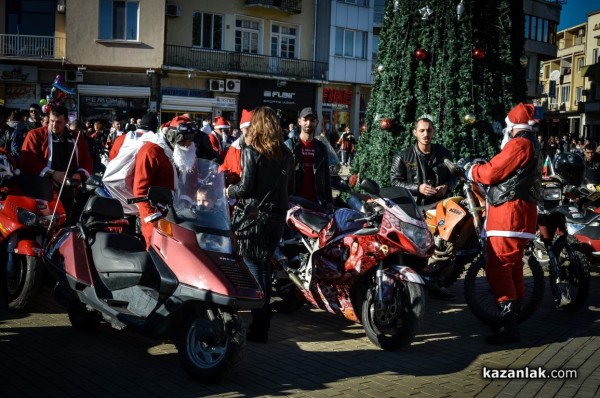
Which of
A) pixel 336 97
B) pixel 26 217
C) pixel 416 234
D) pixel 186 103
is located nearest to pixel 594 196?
pixel 416 234

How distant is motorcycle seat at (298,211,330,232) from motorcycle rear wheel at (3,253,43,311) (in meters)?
2.40

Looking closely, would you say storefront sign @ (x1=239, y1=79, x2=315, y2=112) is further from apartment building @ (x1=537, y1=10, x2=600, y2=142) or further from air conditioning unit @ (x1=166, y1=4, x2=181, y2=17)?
apartment building @ (x1=537, y1=10, x2=600, y2=142)

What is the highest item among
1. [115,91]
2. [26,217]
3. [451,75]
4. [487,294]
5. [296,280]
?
[115,91]

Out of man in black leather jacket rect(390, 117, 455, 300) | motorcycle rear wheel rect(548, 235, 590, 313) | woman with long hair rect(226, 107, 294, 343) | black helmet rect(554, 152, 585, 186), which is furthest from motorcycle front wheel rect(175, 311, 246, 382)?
black helmet rect(554, 152, 585, 186)

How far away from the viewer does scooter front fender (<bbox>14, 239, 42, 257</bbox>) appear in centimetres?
687

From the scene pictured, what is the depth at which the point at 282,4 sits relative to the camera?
38.2m

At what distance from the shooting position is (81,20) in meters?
32.2

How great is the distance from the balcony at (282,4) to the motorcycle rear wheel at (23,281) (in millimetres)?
31191

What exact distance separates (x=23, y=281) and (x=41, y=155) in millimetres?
2014

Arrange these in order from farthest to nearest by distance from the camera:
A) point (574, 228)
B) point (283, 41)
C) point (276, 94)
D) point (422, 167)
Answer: point (283, 41) < point (276, 94) < point (574, 228) < point (422, 167)

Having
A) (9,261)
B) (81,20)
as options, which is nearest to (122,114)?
(81,20)

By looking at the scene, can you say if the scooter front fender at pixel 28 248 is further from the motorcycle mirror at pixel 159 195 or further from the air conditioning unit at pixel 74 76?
the air conditioning unit at pixel 74 76

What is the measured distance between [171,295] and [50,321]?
6.84ft

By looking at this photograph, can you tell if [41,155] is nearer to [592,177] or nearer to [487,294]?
[487,294]
